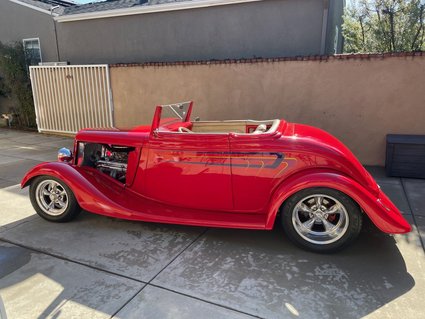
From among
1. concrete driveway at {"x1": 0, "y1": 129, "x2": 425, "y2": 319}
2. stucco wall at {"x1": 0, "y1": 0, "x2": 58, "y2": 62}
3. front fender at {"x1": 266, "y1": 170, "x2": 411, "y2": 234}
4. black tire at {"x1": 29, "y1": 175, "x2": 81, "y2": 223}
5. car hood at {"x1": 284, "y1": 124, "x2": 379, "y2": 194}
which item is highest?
stucco wall at {"x1": 0, "y1": 0, "x2": 58, "y2": 62}

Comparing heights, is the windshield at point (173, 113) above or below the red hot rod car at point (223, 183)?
above

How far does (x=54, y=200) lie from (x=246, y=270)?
7.96 ft

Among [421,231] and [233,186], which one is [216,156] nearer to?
[233,186]

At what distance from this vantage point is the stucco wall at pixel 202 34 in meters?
7.57

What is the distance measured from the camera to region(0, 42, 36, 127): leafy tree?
33.6 feet

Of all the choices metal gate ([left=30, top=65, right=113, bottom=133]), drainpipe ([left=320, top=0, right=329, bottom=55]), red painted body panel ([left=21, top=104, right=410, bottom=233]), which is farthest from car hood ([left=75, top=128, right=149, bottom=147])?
drainpipe ([left=320, top=0, right=329, bottom=55])

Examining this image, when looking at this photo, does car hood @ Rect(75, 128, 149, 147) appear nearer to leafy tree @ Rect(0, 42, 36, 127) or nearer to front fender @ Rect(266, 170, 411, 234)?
front fender @ Rect(266, 170, 411, 234)

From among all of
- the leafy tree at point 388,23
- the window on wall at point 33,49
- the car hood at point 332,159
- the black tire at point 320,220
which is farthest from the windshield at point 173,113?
the window on wall at point 33,49

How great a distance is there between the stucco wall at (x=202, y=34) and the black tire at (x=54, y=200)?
18.7 feet

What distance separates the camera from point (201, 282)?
2811 mm

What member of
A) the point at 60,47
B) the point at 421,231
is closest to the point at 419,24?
the point at 421,231

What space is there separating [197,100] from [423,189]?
4538mm

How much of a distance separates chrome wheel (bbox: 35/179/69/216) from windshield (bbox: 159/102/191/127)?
1420mm

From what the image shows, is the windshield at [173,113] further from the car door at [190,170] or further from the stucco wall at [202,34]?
the stucco wall at [202,34]
